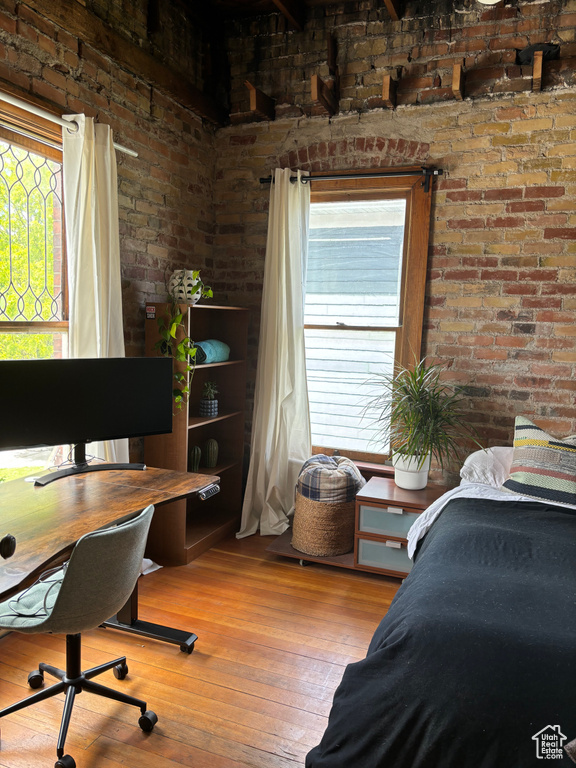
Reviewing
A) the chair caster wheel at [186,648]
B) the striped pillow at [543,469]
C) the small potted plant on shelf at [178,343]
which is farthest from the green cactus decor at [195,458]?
the striped pillow at [543,469]

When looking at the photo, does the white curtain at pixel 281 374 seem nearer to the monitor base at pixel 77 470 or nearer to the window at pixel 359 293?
the window at pixel 359 293

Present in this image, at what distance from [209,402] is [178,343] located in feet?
1.91

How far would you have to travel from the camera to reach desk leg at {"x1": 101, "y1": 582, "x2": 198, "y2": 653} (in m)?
2.66

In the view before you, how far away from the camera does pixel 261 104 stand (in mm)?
3883

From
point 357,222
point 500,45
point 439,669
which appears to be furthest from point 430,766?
point 500,45

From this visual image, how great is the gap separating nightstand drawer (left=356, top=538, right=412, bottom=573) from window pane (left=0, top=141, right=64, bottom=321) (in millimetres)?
2184

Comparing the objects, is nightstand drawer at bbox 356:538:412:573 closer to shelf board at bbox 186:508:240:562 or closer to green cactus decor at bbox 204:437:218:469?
shelf board at bbox 186:508:240:562

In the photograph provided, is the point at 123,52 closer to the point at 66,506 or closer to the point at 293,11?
the point at 293,11

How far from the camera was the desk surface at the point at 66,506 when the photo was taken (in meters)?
1.81

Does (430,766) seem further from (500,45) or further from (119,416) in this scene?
(500,45)

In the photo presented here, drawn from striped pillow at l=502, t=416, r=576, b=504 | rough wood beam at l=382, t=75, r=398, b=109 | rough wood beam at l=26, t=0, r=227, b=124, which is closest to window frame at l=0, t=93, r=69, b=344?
rough wood beam at l=26, t=0, r=227, b=124

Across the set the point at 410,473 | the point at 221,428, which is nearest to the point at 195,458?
the point at 221,428

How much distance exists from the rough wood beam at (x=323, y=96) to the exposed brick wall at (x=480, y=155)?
0.09 m

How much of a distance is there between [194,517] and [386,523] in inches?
57.6
